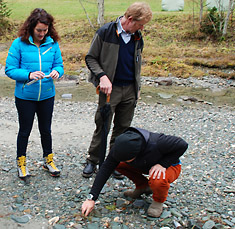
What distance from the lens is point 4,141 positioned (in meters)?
5.94

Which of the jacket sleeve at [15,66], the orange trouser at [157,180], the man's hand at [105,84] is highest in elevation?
the jacket sleeve at [15,66]

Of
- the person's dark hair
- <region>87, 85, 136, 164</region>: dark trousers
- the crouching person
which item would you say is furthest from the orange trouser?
the person's dark hair

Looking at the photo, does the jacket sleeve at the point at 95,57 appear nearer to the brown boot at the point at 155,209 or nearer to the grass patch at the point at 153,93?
the brown boot at the point at 155,209

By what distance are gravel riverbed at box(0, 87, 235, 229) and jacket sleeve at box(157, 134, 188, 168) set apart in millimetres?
679

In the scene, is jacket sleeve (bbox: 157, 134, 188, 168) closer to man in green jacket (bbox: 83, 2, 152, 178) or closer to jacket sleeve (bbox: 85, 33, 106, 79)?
man in green jacket (bbox: 83, 2, 152, 178)

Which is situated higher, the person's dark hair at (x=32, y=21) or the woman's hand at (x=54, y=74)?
the person's dark hair at (x=32, y=21)

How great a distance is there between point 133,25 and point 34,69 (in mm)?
1270

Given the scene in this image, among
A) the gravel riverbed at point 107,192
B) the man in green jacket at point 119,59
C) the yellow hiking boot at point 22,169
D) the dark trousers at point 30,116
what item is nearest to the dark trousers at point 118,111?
the man in green jacket at point 119,59

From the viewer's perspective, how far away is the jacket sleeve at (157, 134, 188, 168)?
3.32 m

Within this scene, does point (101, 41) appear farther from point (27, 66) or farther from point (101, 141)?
point (101, 141)

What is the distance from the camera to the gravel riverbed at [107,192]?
3506mm

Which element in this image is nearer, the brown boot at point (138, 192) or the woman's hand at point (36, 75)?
the woman's hand at point (36, 75)

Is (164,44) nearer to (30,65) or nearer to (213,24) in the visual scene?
(213,24)

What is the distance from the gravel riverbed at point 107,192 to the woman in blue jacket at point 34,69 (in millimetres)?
460
